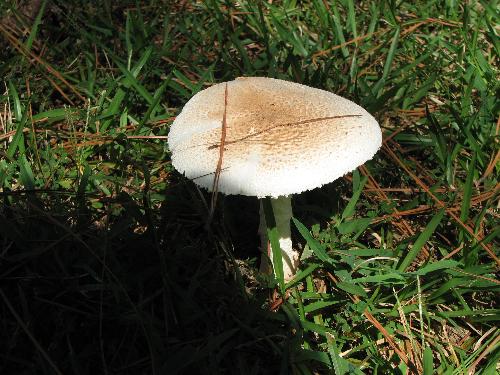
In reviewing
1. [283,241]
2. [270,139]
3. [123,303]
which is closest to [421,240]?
[283,241]

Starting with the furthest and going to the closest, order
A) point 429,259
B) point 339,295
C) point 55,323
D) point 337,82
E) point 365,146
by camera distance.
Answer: point 337,82, point 429,259, point 339,295, point 55,323, point 365,146

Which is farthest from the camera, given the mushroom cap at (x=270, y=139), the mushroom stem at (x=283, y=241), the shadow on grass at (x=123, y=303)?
the mushroom stem at (x=283, y=241)

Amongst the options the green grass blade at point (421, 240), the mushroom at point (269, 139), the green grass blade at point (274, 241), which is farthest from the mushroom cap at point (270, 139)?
the green grass blade at point (421, 240)

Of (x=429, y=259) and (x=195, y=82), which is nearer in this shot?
(x=429, y=259)

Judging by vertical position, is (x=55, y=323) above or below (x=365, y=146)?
below

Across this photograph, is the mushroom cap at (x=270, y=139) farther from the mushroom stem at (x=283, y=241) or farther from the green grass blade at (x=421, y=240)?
the green grass blade at (x=421, y=240)

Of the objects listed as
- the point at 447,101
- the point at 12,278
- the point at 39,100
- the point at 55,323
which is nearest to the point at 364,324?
the point at 55,323

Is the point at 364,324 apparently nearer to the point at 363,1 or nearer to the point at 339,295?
the point at 339,295
